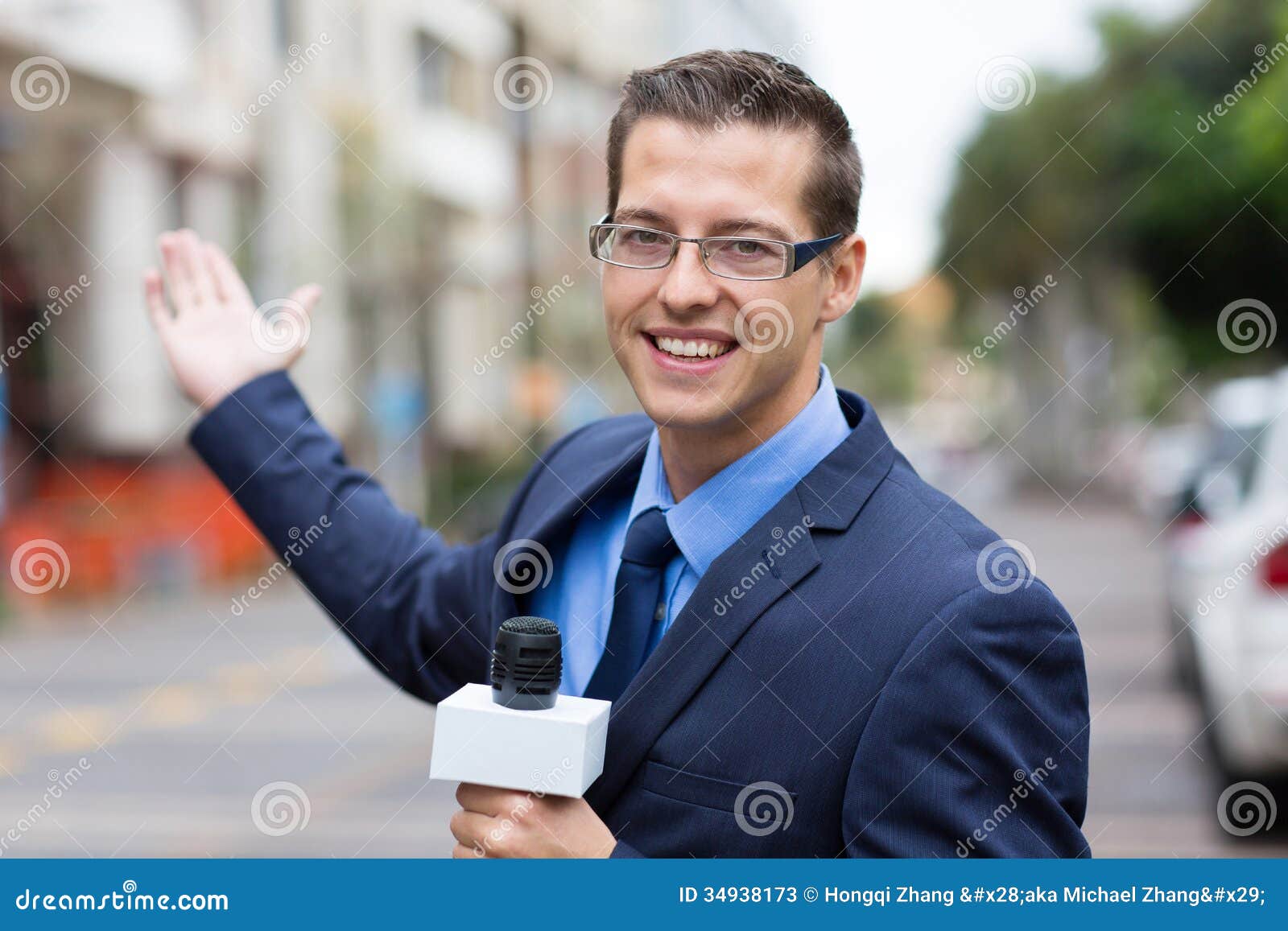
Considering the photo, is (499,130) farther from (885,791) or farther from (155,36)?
(885,791)

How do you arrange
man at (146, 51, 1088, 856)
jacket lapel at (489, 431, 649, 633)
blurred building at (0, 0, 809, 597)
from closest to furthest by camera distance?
man at (146, 51, 1088, 856) < jacket lapel at (489, 431, 649, 633) < blurred building at (0, 0, 809, 597)

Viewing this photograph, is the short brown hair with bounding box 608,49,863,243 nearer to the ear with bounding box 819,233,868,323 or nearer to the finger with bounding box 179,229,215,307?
the ear with bounding box 819,233,868,323

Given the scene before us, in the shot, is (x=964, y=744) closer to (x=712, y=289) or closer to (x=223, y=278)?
(x=712, y=289)

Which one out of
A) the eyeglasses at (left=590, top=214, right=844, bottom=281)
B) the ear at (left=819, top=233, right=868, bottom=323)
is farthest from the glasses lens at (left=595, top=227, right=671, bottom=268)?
the ear at (left=819, top=233, right=868, bottom=323)

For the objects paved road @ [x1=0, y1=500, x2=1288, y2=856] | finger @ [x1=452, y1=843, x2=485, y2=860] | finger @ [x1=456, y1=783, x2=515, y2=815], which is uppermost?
finger @ [x1=456, y1=783, x2=515, y2=815]

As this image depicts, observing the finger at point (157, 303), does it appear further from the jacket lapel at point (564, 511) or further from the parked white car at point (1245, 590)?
the parked white car at point (1245, 590)

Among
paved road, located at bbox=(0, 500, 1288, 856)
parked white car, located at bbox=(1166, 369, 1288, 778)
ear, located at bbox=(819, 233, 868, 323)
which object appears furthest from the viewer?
paved road, located at bbox=(0, 500, 1288, 856)

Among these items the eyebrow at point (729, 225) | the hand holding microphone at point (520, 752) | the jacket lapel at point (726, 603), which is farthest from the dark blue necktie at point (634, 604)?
the eyebrow at point (729, 225)

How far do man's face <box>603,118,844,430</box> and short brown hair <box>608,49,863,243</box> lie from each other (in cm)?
2

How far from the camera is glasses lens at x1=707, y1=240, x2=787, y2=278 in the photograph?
1848mm

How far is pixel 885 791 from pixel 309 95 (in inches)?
919

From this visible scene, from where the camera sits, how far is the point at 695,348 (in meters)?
1.90

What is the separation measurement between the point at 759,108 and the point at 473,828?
3.42 ft

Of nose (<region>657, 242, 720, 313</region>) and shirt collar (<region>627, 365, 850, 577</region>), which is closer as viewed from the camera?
nose (<region>657, 242, 720, 313</region>)
